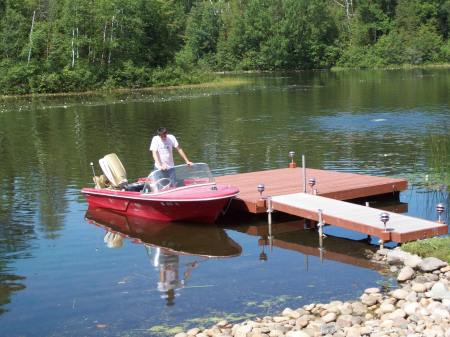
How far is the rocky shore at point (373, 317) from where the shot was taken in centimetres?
955

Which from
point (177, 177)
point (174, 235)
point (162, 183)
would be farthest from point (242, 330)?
point (177, 177)

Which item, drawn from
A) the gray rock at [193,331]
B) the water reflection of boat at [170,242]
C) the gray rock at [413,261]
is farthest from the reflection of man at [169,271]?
the gray rock at [413,261]

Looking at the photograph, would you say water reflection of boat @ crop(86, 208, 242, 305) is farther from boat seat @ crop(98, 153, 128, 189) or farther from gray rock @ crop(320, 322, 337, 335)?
gray rock @ crop(320, 322, 337, 335)

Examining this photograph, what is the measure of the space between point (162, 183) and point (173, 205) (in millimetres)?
668

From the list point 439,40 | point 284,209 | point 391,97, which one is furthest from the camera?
point 439,40

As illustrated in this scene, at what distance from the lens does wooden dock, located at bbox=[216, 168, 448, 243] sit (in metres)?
13.9

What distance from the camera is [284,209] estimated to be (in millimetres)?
16328

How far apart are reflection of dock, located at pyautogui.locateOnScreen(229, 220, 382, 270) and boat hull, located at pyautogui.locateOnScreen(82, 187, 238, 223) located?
84 centimetres

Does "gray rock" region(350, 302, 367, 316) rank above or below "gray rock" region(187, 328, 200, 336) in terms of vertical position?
above

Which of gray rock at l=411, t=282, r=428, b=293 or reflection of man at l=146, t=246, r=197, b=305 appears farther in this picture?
reflection of man at l=146, t=246, r=197, b=305

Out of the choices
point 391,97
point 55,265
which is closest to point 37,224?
point 55,265

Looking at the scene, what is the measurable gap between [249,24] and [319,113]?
222 ft

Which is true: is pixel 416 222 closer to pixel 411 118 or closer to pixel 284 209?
pixel 284 209

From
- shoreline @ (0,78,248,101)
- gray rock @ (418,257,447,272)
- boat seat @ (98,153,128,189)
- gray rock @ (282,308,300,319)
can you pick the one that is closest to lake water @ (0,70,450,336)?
gray rock @ (282,308,300,319)
